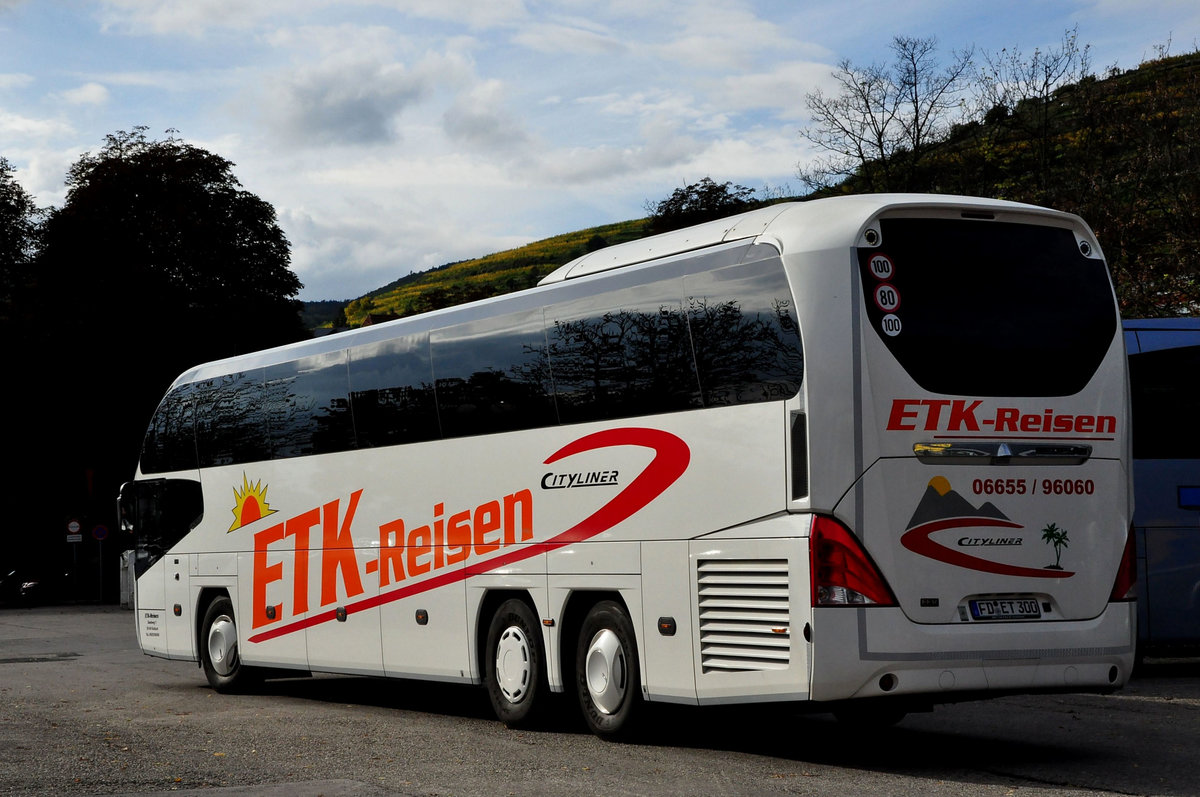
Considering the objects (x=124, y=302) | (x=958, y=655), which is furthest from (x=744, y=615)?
(x=124, y=302)

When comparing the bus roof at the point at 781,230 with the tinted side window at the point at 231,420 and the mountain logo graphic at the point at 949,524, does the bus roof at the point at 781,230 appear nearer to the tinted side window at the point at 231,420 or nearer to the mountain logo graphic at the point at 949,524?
the mountain logo graphic at the point at 949,524

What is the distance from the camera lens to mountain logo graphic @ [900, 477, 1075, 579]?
9750mm

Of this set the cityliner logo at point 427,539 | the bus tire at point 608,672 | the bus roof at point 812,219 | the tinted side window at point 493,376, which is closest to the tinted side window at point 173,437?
the cityliner logo at point 427,539

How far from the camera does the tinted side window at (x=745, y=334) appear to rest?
32.6 feet

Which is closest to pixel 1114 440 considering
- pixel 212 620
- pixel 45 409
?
pixel 212 620

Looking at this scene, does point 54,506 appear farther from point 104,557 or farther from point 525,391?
point 525,391

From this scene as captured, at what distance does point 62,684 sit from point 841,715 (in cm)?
1027

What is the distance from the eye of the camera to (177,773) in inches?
397

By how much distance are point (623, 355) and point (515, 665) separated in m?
2.91

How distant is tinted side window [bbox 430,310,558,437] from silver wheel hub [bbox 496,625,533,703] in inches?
67.1

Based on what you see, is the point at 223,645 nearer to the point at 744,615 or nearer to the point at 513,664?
the point at 513,664

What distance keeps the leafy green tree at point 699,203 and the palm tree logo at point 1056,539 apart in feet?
111

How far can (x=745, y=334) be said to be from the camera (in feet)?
33.8

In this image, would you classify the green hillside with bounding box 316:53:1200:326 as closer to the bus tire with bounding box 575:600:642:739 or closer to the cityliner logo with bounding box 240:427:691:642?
the cityliner logo with bounding box 240:427:691:642
